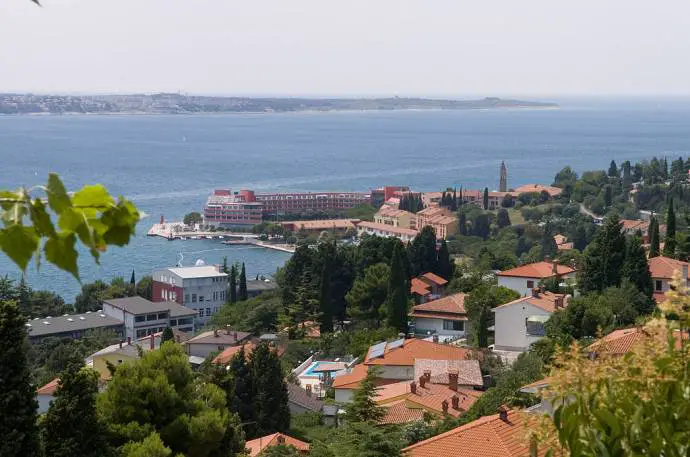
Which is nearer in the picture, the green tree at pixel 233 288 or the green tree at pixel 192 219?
the green tree at pixel 233 288

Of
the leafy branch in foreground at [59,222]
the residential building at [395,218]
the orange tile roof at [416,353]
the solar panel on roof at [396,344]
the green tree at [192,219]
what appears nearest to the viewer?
the leafy branch in foreground at [59,222]

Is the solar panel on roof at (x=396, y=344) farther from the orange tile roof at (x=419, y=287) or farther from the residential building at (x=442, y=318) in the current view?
the orange tile roof at (x=419, y=287)

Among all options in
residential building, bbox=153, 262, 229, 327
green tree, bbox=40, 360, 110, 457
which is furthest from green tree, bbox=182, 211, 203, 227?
green tree, bbox=40, 360, 110, 457

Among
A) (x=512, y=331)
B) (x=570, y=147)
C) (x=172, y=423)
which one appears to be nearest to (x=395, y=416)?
(x=172, y=423)

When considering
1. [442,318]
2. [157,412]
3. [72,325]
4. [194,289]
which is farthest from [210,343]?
Result: [157,412]

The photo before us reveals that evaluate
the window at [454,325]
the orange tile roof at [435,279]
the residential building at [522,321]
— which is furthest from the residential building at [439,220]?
the residential building at [522,321]

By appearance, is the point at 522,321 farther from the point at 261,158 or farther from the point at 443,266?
the point at 261,158

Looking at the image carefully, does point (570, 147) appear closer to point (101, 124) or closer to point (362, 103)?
point (101, 124)
